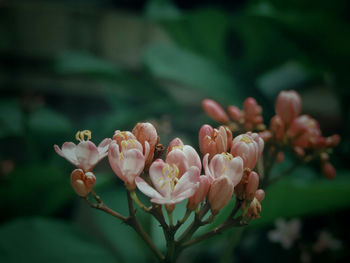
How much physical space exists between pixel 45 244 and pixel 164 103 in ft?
1.39

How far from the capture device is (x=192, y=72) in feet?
2.36

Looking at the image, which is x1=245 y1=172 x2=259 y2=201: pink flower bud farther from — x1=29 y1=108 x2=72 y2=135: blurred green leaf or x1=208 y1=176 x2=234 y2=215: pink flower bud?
x1=29 y1=108 x2=72 y2=135: blurred green leaf

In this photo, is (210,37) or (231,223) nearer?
(231,223)

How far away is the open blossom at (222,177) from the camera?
240 mm

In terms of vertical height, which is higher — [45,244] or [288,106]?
[288,106]

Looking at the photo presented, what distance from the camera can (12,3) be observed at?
1095 millimetres

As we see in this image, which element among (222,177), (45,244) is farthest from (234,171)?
(45,244)

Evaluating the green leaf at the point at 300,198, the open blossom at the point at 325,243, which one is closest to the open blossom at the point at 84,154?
the green leaf at the point at 300,198

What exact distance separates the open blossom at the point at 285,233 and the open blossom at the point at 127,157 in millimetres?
402

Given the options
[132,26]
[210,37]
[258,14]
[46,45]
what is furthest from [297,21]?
[46,45]

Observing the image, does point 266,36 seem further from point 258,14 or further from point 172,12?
point 172,12

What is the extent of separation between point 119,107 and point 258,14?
0.44 m

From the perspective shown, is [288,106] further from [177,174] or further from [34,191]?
[34,191]

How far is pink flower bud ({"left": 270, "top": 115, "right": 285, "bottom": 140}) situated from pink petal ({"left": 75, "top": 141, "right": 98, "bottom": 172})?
192mm
